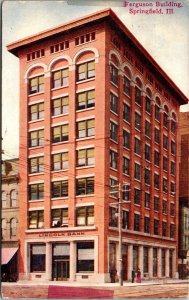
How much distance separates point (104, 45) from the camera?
15.9m

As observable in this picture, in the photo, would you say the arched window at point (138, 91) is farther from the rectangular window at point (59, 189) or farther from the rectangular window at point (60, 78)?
the rectangular window at point (59, 189)

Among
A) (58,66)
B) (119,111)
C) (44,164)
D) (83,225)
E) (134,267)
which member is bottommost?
(134,267)

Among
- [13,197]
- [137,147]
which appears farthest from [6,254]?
[137,147]

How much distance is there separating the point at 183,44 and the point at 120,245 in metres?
5.76

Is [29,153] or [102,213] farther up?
[29,153]

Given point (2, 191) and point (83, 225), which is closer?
point (2, 191)

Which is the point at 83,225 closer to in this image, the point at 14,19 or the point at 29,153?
the point at 29,153

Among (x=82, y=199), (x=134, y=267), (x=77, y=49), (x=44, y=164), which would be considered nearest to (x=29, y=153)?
(x=44, y=164)

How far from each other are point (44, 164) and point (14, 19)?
4199 millimetres

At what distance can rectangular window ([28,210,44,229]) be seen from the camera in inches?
644

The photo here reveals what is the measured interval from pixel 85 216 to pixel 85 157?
1.67 metres

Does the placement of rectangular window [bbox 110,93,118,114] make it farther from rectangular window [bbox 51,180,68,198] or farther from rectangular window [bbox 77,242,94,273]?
rectangular window [bbox 77,242,94,273]

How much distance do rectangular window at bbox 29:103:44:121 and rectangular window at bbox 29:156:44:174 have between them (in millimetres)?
1145

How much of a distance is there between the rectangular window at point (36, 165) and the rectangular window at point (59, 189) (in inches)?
22.7
